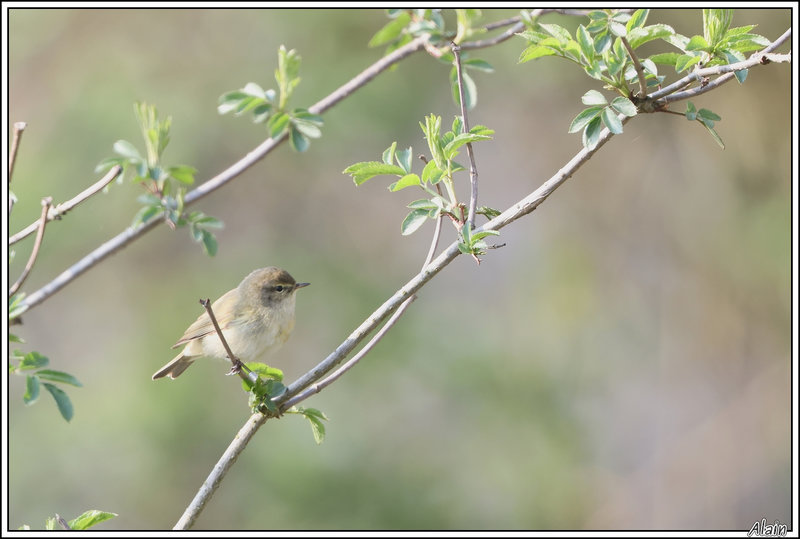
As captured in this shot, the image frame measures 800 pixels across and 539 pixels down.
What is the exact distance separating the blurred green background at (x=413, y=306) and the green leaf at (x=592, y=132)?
16.8 feet

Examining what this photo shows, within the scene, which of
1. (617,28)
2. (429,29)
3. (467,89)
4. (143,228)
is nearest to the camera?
(143,228)

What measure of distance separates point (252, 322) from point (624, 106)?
2.59 metres

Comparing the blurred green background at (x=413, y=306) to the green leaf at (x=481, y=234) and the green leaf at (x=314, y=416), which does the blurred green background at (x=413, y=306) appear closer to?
the green leaf at (x=314, y=416)

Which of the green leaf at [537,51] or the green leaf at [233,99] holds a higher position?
the green leaf at [233,99]

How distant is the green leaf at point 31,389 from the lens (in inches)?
65.4

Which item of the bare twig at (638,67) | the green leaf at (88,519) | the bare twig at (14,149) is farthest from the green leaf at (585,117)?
the green leaf at (88,519)

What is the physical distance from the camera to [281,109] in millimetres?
1684

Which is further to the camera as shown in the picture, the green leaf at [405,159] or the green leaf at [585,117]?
the green leaf at [405,159]

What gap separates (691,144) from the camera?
7.96 m

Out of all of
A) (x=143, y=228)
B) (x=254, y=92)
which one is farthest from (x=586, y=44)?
(x=143, y=228)

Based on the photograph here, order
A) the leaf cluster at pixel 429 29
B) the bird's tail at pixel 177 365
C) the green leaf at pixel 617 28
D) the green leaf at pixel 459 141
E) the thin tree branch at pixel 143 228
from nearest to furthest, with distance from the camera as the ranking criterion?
the thin tree branch at pixel 143 228 → the leaf cluster at pixel 429 29 → the green leaf at pixel 617 28 → the green leaf at pixel 459 141 → the bird's tail at pixel 177 365

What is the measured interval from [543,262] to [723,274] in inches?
74.4

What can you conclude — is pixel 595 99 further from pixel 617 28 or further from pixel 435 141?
pixel 435 141

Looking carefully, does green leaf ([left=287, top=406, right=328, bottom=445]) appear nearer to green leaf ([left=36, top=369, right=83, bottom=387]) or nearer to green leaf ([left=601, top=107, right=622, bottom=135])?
green leaf ([left=36, top=369, right=83, bottom=387])
